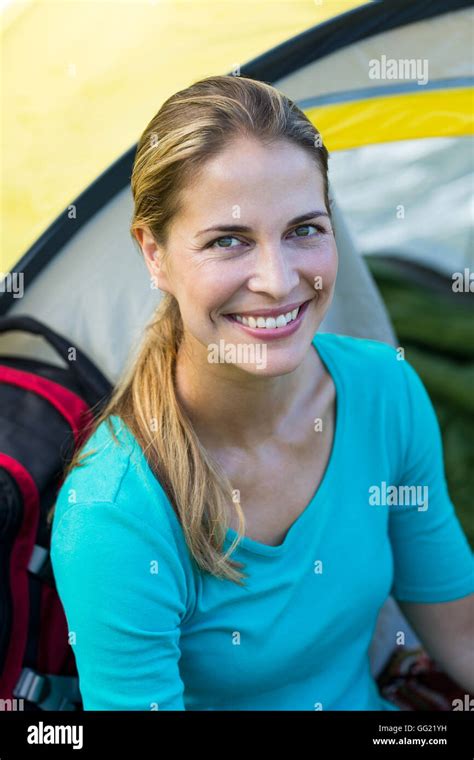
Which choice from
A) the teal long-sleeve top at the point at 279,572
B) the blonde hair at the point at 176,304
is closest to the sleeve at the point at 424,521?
the teal long-sleeve top at the point at 279,572

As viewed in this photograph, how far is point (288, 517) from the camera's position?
40.3 inches

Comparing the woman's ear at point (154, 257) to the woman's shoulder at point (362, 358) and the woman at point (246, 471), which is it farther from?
the woman's shoulder at point (362, 358)

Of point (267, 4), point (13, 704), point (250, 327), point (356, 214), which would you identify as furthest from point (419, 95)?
point (13, 704)

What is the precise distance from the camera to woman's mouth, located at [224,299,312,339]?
2.91ft

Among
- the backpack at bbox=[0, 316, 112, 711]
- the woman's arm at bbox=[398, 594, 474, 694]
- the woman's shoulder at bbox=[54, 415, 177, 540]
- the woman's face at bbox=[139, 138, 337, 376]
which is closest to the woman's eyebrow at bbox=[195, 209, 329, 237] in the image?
the woman's face at bbox=[139, 138, 337, 376]

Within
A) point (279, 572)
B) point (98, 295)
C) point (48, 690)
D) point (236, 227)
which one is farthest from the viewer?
point (98, 295)

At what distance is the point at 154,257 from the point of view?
3.08 ft

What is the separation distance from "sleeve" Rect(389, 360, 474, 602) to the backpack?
393 mm

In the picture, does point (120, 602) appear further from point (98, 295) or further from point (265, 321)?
point (98, 295)

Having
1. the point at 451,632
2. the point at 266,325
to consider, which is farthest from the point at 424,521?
the point at 266,325

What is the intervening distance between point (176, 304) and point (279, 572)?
33 cm

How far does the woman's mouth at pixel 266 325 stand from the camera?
89cm

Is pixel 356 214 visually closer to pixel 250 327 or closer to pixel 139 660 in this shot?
pixel 250 327
